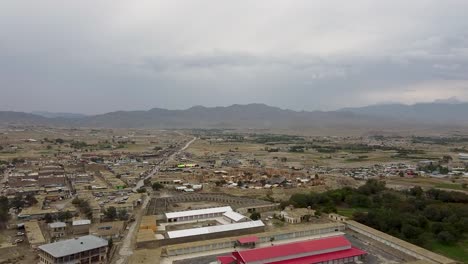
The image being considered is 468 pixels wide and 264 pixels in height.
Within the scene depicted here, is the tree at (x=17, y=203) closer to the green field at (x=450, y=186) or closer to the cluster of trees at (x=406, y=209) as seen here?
the cluster of trees at (x=406, y=209)

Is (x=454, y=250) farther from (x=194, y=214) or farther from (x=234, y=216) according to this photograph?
(x=194, y=214)

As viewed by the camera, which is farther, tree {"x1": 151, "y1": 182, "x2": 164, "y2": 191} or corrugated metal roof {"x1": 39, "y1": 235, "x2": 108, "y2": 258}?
tree {"x1": 151, "y1": 182, "x2": 164, "y2": 191}

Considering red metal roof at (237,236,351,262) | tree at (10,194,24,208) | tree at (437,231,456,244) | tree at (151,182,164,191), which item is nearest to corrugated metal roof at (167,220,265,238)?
red metal roof at (237,236,351,262)

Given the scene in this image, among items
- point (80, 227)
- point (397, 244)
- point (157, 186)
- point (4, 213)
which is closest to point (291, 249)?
point (397, 244)

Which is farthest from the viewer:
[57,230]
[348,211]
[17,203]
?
[17,203]

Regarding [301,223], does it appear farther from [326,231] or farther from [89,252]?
[89,252]

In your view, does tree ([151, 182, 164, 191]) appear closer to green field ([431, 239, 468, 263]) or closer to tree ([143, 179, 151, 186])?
tree ([143, 179, 151, 186])
